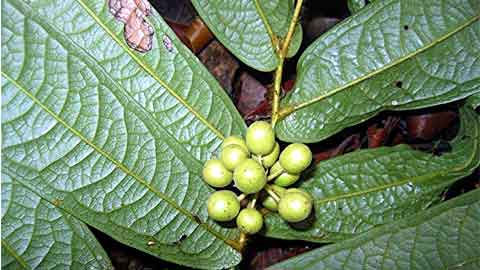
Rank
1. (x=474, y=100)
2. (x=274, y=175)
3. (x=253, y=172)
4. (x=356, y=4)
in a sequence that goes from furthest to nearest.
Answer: (x=356, y=4), (x=474, y=100), (x=274, y=175), (x=253, y=172)

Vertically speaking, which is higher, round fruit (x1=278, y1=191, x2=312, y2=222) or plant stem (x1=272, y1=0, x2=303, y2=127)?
plant stem (x1=272, y1=0, x2=303, y2=127)

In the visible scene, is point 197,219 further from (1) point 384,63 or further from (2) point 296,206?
(1) point 384,63

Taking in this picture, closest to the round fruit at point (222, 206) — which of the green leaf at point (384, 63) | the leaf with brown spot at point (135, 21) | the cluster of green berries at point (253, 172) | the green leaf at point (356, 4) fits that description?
the cluster of green berries at point (253, 172)

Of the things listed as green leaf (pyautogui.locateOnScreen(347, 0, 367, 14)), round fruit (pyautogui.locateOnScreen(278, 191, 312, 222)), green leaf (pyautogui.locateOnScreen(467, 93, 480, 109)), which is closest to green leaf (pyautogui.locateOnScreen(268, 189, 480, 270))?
round fruit (pyautogui.locateOnScreen(278, 191, 312, 222))

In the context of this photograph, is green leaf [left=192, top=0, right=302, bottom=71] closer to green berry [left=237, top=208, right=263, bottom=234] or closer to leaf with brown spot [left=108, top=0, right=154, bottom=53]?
leaf with brown spot [left=108, top=0, right=154, bottom=53]

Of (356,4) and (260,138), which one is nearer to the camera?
(260,138)

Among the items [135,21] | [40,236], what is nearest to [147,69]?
[135,21]
